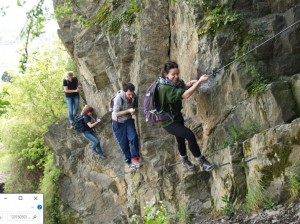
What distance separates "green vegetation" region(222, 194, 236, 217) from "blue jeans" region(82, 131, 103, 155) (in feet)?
23.1

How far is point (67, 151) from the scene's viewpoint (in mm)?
16703

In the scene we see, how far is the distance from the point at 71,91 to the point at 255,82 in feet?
28.7

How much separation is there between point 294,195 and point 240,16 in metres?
4.22

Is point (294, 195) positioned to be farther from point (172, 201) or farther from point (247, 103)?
point (172, 201)

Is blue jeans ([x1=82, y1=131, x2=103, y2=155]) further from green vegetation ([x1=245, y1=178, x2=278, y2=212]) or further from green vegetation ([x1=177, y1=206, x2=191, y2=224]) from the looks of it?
green vegetation ([x1=245, y1=178, x2=278, y2=212])

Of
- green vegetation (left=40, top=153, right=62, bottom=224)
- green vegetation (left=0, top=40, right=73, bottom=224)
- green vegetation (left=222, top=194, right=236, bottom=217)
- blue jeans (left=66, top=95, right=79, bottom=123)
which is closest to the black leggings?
green vegetation (left=222, top=194, right=236, bottom=217)

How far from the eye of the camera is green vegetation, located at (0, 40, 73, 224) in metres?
20.8

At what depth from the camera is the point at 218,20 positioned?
28.0 ft

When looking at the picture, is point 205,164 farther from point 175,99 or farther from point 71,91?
point 71,91

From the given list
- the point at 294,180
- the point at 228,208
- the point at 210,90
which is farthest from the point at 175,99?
the point at 294,180

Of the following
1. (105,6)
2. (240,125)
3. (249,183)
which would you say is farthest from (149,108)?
(105,6)

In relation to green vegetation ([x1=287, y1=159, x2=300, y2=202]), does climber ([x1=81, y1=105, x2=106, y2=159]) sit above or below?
above

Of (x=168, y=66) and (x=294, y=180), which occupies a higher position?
(x=168, y=66)

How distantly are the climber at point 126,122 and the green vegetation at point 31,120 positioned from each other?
1042 cm
